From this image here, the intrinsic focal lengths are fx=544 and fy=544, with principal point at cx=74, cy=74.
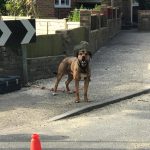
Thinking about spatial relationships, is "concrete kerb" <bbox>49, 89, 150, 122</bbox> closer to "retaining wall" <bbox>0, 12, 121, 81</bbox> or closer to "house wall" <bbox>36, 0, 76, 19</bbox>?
"retaining wall" <bbox>0, 12, 121, 81</bbox>

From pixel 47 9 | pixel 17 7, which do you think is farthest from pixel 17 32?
pixel 47 9

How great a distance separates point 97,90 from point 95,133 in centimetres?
386

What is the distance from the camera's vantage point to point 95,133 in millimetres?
8672

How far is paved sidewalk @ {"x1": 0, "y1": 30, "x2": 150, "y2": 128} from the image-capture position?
10086 mm

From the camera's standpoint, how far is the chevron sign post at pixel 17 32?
41.0 ft

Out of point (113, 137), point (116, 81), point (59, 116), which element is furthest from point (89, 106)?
point (116, 81)

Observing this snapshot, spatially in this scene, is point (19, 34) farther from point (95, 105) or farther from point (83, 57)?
point (95, 105)

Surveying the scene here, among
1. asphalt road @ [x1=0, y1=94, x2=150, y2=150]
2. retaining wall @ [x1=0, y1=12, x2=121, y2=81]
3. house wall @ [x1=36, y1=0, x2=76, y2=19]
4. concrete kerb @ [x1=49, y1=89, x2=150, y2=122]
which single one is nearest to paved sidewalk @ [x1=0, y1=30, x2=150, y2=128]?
concrete kerb @ [x1=49, y1=89, x2=150, y2=122]

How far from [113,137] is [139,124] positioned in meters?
1.07

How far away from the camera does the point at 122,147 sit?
25.6 feet

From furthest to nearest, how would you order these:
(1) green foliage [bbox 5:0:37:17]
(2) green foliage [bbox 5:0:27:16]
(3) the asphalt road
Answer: (2) green foliage [bbox 5:0:27:16], (1) green foliage [bbox 5:0:37:17], (3) the asphalt road

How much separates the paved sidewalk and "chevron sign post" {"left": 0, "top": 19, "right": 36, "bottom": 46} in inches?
45.1

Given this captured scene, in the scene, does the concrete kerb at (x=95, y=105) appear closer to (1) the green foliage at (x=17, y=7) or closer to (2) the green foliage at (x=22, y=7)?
(2) the green foliage at (x=22, y=7)

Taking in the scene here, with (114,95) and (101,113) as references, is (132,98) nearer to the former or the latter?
(114,95)
